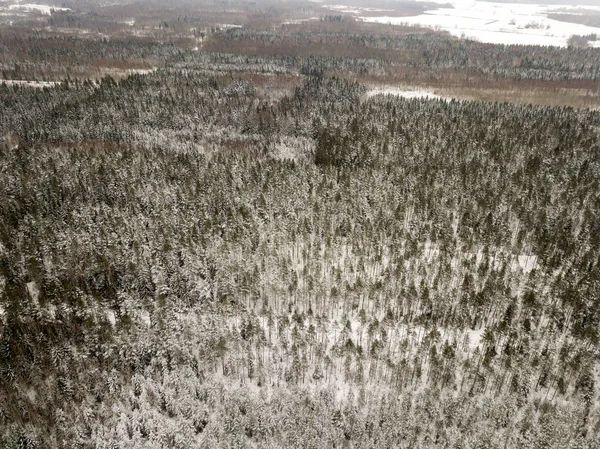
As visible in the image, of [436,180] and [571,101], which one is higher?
[571,101]

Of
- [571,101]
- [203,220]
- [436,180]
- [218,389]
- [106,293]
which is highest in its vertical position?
[571,101]

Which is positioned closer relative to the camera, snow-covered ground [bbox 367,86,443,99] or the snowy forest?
the snowy forest

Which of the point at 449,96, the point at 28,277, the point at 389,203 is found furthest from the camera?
the point at 449,96

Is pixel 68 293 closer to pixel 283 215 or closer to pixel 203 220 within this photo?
pixel 203 220

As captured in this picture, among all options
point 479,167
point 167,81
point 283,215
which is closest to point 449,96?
point 479,167

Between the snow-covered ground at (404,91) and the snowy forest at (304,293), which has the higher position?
the snow-covered ground at (404,91)

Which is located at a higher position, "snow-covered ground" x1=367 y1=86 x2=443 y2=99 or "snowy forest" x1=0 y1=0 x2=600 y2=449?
"snow-covered ground" x1=367 y1=86 x2=443 y2=99

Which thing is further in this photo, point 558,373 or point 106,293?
point 106,293

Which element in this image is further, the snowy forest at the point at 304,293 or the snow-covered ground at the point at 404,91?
the snow-covered ground at the point at 404,91
